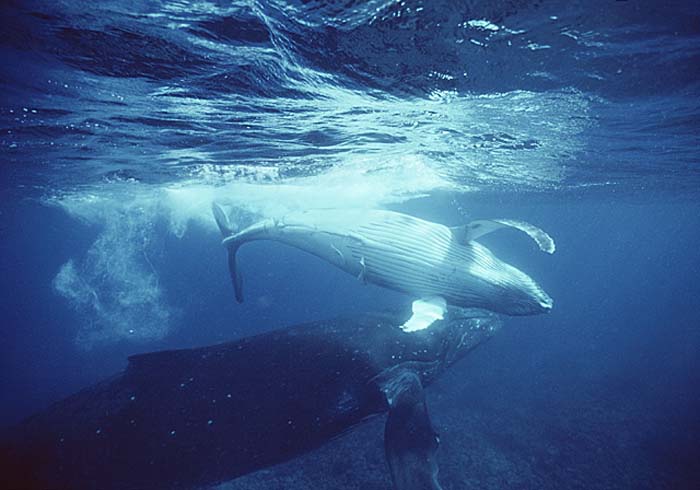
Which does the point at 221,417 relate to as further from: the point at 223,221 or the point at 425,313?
the point at 223,221

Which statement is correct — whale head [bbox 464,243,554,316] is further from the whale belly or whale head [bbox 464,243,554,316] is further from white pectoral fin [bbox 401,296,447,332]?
white pectoral fin [bbox 401,296,447,332]

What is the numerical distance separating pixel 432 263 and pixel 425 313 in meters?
0.75

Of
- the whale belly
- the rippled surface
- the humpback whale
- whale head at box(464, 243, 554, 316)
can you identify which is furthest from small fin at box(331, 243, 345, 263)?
the rippled surface

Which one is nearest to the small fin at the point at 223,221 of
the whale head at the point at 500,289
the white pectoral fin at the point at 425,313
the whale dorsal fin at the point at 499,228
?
the white pectoral fin at the point at 425,313

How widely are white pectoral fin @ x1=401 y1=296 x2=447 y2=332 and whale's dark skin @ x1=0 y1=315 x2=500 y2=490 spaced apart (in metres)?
1.99

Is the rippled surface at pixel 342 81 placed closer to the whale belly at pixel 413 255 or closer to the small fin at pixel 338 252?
the whale belly at pixel 413 255

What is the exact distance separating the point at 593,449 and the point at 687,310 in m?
55.4

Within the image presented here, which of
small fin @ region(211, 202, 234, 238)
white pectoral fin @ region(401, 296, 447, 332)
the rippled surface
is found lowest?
small fin @ region(211, 202, 234, 238)

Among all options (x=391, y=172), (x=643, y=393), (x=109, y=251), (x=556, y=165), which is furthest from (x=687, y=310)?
(x=109, y=251)

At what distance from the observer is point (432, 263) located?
5098 millimetres

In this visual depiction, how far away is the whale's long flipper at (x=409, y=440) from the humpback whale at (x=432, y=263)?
184 cm

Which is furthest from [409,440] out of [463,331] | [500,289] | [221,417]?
[463,331]

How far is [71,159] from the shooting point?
13.5 m

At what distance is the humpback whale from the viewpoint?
512cm
